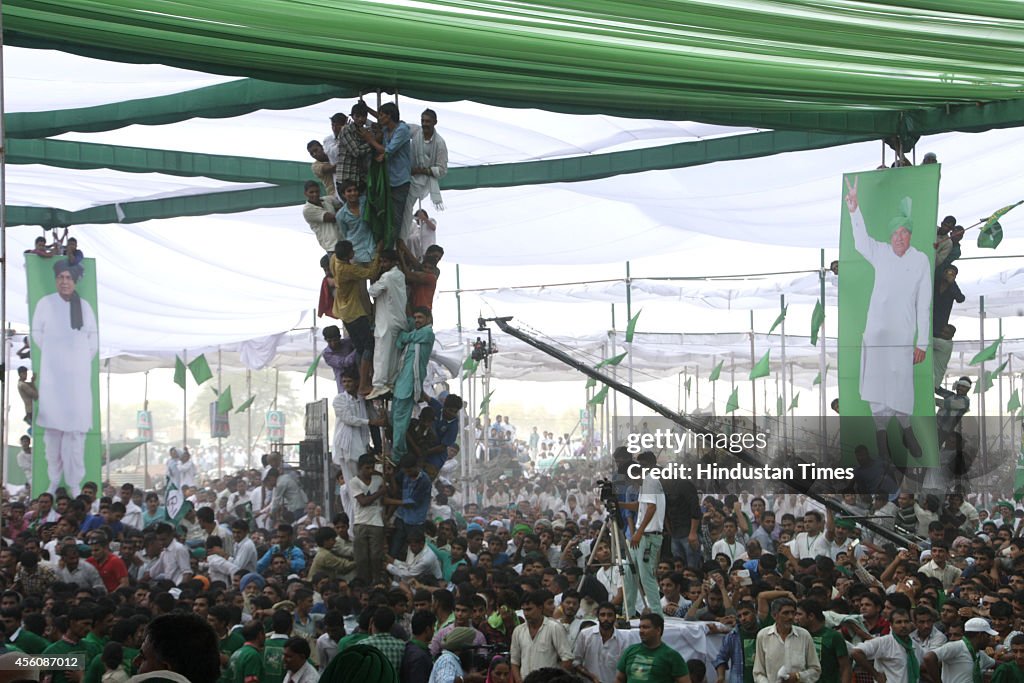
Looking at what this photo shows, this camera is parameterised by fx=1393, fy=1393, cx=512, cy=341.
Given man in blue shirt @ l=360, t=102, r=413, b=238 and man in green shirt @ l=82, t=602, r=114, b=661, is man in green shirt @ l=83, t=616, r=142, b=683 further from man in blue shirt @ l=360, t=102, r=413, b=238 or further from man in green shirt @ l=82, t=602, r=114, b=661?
man in blue shirt @ l=360, t=102, r=413, b=238

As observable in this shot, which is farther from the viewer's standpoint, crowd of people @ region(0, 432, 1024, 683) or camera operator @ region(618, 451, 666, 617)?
camera operator @ region(618, 451, 666, 617)

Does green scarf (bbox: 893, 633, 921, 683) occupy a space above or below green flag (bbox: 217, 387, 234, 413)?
below

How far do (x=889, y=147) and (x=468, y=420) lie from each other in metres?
11.2

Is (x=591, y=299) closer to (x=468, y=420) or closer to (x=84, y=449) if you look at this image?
(x=468, y=420)

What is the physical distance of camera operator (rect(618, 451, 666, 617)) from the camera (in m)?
9.80

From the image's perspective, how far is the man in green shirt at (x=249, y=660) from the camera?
285 inches

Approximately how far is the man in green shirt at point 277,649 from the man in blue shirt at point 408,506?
2.74 metres

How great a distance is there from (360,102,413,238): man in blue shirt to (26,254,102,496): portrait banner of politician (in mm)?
5183

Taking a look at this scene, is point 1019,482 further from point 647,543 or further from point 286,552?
point 286,552

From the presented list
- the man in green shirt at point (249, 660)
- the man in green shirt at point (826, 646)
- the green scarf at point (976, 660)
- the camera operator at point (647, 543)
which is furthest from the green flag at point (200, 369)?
the green scarf at point (976, 660)

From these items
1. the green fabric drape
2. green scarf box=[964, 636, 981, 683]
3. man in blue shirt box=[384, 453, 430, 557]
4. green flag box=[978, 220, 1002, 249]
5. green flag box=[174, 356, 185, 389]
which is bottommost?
green scarf box=[964, 636, 981, 683]

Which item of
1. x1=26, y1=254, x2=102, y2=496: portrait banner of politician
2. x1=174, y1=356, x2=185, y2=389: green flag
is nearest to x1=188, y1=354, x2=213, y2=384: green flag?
x1=174, y1=356, x2=185, y2=389: green flag

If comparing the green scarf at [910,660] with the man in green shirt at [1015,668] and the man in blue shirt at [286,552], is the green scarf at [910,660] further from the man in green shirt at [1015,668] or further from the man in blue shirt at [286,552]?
the man in blue shirt at [286,552]

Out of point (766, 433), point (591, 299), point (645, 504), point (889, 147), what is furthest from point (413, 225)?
point (591, 299)
